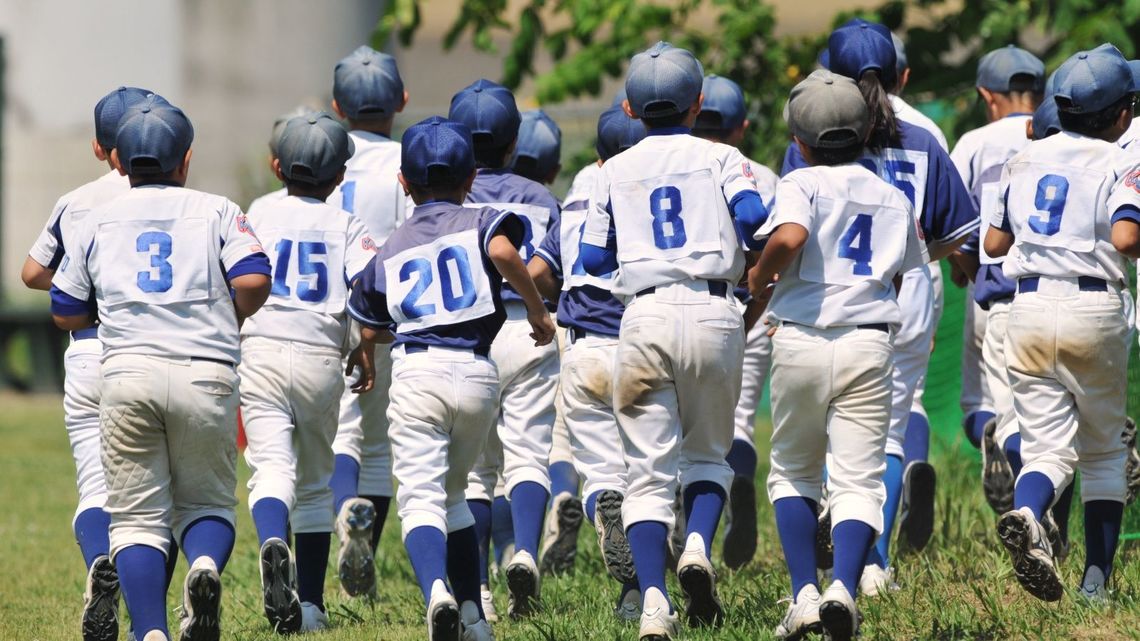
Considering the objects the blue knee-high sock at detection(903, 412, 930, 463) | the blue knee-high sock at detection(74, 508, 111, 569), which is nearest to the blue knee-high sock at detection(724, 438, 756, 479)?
the blue knee-high sock at detection(903, 412, 930, 463)

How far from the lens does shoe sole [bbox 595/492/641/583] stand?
6.15m

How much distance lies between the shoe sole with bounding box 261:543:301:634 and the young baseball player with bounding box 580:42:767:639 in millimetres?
1306

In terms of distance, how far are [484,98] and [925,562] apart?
8.75 ft

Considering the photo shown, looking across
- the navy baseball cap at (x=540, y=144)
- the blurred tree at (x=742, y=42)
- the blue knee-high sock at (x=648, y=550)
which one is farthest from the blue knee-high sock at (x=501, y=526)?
the blurred tree at (x=742, y=42)

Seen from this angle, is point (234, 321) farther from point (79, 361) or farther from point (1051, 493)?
point (1051, 493)

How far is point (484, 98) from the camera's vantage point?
22.4 feet

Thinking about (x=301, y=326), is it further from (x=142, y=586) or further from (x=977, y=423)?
(x=977, y=423)

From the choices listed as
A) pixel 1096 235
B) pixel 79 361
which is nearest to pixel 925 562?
pixel 1096 235

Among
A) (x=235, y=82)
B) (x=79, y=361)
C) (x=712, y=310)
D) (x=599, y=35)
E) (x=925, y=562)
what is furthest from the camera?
(x=235, y=82)

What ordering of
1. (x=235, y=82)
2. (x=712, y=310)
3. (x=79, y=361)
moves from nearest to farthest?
(x=712, y=310) → (x=79, y=361) → (x=235, y=82)

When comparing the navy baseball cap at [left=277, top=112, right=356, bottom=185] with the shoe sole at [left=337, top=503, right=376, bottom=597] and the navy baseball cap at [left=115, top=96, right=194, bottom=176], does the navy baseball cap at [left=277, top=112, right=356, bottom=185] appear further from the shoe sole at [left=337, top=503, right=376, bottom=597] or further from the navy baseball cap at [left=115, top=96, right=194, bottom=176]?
the shoe sole at [left=337, top=503, right=376, bottom=597]

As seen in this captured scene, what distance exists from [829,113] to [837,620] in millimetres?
1704

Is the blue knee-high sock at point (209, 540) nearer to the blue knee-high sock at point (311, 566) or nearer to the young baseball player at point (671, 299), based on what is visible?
the blue knee-high sock at point (311, 566)

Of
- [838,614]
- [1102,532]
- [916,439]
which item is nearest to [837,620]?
[838,614]
